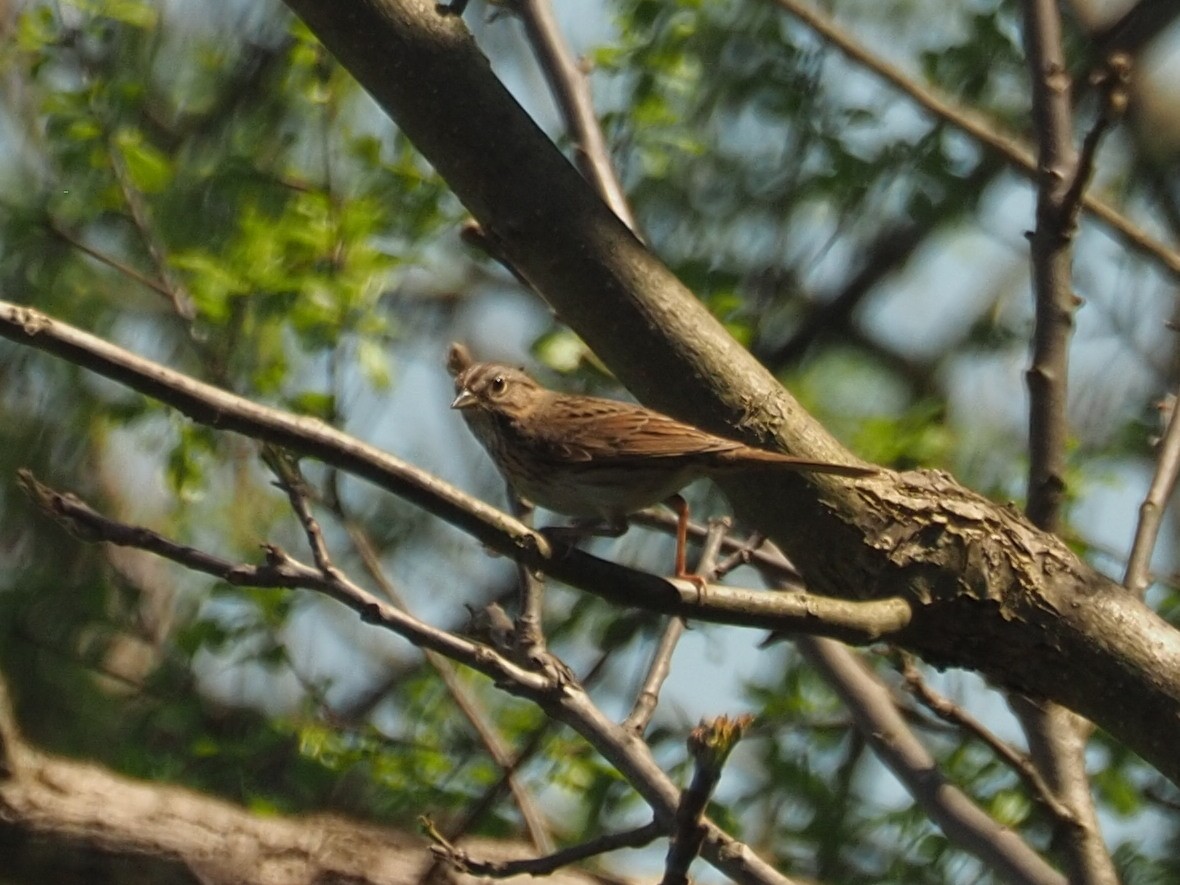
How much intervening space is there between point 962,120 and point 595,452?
2.38 metres

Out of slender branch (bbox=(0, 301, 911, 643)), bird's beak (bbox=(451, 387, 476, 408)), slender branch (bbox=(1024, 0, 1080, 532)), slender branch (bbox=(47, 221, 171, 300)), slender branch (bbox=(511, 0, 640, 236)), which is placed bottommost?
slender branch (bbox=(0, 301, 911, 643))

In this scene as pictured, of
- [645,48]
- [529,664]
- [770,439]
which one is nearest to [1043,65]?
[770,439]

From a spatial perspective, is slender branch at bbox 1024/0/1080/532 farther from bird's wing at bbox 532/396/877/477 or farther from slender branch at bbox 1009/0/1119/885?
bird's wing at bbox 532/396/877/477

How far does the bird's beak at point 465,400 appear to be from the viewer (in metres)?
4.65

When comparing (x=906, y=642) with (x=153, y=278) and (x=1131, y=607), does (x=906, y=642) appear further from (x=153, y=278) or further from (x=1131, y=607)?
(x=153, y=278)

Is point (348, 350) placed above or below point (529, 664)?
above

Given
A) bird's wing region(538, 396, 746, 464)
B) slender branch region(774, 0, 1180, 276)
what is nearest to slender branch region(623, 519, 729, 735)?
bird's wing region(538, 396, 746, 464)

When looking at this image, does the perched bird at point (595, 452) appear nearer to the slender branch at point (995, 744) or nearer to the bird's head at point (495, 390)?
the bird's head at point (495, 390)

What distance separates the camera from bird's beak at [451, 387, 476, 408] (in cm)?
465

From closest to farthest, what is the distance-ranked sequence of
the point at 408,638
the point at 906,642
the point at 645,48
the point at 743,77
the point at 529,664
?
the point at 408,638
the point at 906,642
the point at 529,664
the point at 645,48
the point at 743,77

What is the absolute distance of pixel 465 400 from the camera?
15.4ft

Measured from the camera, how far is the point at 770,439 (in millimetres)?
3482

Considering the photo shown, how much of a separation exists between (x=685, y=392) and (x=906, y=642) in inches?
28.4

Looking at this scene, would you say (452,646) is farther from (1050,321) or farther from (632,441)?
(1050,321)
